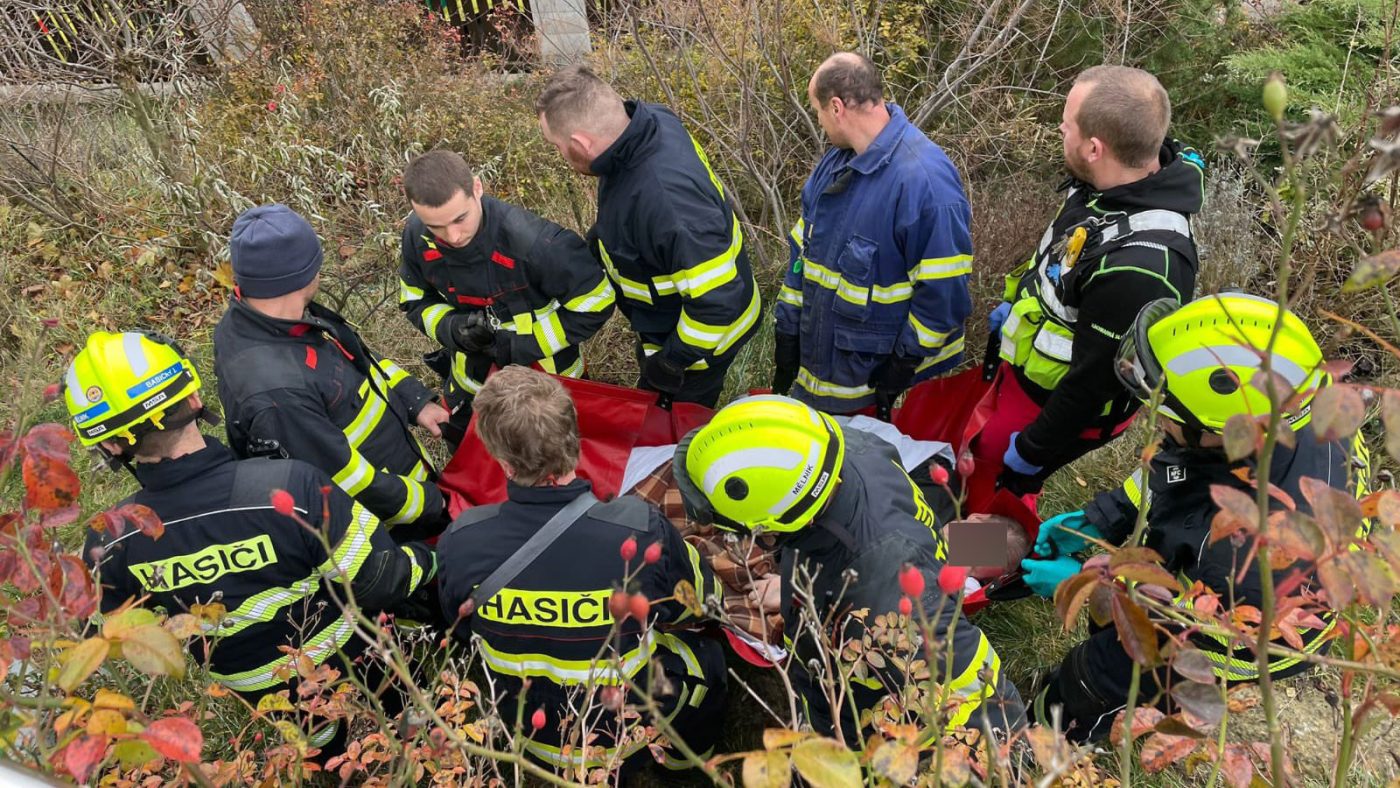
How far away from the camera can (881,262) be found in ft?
11.1

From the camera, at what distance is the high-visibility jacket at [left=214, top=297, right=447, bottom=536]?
2.76 meters

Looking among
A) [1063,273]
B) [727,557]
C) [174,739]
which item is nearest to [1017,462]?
[1063,273]

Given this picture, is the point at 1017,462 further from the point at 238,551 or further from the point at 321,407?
the point at 238,551

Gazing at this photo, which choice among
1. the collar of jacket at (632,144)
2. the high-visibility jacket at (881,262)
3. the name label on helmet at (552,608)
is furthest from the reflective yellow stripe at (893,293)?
the name label on helmet at (552,608)

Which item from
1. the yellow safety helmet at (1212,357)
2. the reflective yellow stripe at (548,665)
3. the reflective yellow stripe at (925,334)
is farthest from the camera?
the reflective yellow stripe at (925,334)

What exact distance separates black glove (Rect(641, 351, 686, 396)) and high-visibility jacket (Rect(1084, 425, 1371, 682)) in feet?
5.97

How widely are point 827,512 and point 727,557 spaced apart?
115cm

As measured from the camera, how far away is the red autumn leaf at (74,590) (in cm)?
152

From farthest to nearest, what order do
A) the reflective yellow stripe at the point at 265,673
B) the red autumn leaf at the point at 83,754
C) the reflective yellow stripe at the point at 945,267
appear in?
the reflective yellow stripe at the point at 945,267
the reflective yellow stripe at the point at 265,673
the red autumn leaf at the point at 83,754

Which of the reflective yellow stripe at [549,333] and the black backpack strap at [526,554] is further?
the reflective yellow stripe at [549,333]

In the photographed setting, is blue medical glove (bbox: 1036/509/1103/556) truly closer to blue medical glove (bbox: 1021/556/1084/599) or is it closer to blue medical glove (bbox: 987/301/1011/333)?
blue medical glove (bbox: 1021/556/1084/599)

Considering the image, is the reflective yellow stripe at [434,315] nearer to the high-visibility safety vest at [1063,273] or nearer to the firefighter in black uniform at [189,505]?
the firefighter in black uniform at [189,505]

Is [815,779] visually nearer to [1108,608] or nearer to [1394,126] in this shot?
[1108,608]

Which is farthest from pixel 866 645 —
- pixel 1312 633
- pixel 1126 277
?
pixel 1126 277
